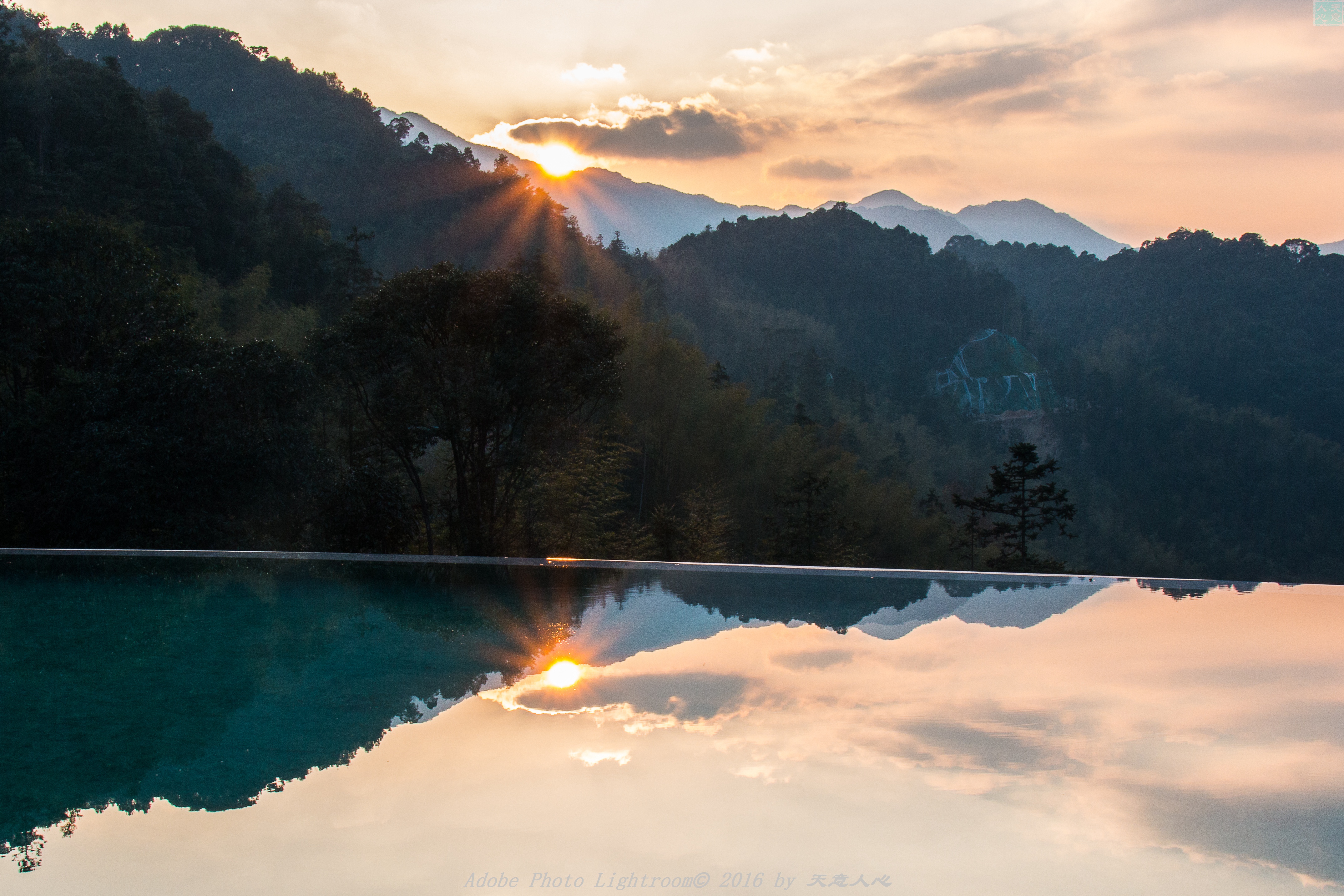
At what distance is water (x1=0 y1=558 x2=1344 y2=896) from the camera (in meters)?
2.41

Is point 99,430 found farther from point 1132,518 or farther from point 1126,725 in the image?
point 1132,518

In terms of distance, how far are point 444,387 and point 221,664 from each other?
4036mm

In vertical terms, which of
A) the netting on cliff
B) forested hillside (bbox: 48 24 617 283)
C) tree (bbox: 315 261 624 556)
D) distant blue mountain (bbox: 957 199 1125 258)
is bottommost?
tree (bbox: 315 261 624 556)

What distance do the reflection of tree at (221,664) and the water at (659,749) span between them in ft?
0.07

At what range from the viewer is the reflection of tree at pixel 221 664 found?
2.96 m

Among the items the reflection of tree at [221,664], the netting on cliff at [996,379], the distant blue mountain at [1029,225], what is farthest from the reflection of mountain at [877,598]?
the distant blue mountain at [1029,225]

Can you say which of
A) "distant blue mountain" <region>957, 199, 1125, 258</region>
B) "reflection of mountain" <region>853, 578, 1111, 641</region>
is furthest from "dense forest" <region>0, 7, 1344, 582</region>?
"distant blue mountain" <region>957, 199, 1125, 258</region>

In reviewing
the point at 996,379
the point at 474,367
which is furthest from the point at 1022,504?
the point at 996,379

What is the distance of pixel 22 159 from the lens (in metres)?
18.0

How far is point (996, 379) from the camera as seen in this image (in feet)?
213

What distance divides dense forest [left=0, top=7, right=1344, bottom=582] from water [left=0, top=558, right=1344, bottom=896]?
2737 millimetres

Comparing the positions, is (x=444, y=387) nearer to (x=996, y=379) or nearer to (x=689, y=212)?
(x=996, y=379)

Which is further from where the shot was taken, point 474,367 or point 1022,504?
point 1022,504

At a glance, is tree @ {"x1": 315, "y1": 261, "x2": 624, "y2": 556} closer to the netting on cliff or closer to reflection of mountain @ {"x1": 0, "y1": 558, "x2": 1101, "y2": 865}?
reflection of mountain @ {"x1": 0, "y1": 558, "x2": 1101, "y2": 865}
